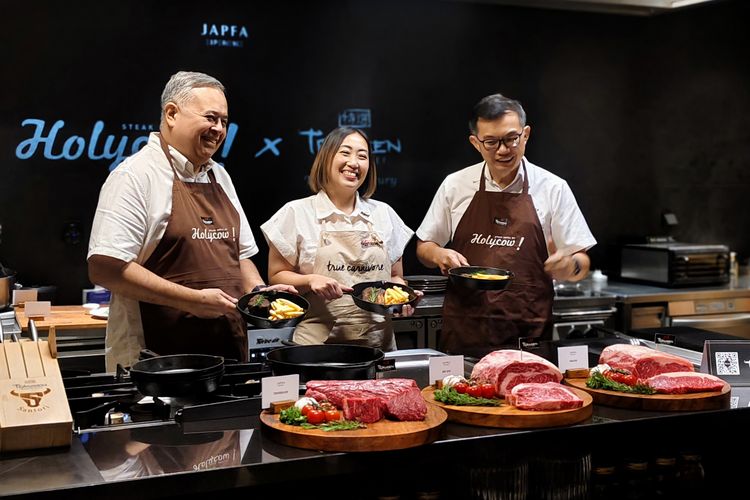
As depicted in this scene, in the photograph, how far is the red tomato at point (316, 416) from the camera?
2.06 metres

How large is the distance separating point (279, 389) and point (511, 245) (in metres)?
Answer: 1.79

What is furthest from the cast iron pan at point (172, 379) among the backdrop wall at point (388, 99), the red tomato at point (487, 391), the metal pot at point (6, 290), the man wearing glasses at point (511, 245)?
the backdrop wall at point (388, 99)

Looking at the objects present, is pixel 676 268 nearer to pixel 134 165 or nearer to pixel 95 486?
pixel 134 165

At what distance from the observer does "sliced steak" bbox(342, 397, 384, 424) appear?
2096 millimetres

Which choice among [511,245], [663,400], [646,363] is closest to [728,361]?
[646,363]

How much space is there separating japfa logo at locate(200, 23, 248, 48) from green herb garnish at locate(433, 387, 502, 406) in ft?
11.2

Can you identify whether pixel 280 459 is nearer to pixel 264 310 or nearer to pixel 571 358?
pixel 264 310

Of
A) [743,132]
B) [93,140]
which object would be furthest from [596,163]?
[93,140]

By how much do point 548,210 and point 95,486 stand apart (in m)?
2.51

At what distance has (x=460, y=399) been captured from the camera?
2275 millimetres

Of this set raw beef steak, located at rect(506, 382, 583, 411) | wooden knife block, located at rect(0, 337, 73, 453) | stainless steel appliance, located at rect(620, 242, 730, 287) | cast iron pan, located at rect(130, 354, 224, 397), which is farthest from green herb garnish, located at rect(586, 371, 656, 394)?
stainless steel appliance, located at rect(620, 242, 730, 287)

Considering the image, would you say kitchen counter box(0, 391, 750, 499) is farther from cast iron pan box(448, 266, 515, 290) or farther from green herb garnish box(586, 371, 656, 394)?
cast iron pan box(448, 266, 515, 290)

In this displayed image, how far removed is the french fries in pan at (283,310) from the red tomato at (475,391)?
0.63m

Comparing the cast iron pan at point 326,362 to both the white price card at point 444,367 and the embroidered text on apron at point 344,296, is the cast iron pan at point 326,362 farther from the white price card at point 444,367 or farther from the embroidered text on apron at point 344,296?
the embroidered text on apron at point 344,296
